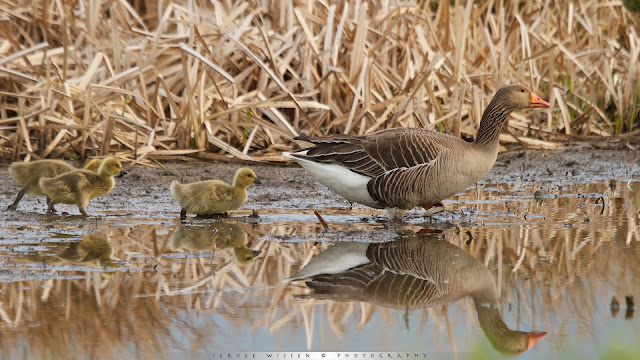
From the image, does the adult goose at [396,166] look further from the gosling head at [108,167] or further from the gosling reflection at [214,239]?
the gosling head at [108,167]

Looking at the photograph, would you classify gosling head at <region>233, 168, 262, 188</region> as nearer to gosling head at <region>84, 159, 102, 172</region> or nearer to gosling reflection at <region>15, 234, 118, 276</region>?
gosling head at <region>84, 159, 102, 172</region>

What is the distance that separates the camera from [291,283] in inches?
179

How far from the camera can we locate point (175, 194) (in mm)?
6746

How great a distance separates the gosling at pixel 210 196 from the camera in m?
6.75

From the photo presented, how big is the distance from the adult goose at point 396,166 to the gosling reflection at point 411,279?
1.05 meters

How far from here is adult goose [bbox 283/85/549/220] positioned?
6672mm

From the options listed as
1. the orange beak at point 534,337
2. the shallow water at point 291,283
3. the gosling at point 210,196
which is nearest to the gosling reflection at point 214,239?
the shallow water at point 291,283

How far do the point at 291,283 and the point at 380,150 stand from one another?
248 centimetres

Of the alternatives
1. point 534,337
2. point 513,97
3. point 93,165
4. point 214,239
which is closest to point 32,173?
point 93,165

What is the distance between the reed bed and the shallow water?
59.1 inches

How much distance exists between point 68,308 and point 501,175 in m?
6.03

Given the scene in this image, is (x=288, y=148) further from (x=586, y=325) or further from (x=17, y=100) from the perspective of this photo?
(x=586, y=325)

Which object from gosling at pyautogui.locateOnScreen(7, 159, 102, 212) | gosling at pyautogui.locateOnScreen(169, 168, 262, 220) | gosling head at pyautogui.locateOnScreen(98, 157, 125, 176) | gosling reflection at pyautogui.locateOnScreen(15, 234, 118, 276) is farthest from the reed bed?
gosling reflection at pyautogui.locateOnScreen(15, 234, 118, 276)

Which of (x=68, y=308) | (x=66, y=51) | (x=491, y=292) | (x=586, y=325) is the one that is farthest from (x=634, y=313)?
(x=66, y=51)
